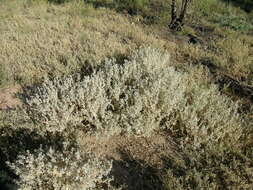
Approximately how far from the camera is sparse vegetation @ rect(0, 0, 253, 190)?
3.35m

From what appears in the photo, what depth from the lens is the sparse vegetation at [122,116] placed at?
3346 mm

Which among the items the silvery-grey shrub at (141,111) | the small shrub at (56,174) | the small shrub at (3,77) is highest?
the silvery-grey shrub at (141,111)

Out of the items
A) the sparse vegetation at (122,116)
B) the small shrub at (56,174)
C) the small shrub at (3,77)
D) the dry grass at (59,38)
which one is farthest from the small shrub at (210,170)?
the small shrub at (3,77)

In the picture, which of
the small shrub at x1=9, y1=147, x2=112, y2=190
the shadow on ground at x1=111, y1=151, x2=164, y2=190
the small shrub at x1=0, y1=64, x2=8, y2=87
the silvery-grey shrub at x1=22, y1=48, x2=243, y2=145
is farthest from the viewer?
the small shrub at x1=0, y1=64, x2=8, y2=87

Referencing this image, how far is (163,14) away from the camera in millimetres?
10039

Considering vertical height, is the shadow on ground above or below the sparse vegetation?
below

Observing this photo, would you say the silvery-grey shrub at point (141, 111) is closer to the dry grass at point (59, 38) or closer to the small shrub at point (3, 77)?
the small shrub at point (3, 77)

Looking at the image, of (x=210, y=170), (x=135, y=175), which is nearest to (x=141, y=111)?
(x=135, y=175)

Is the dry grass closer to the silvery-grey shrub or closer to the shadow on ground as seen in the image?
the silvery-grey shrub

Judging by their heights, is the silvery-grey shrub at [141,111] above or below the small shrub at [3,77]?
above

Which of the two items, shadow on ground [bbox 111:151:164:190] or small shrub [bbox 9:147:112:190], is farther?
shadow on ground [bbox 111:151:164:190]

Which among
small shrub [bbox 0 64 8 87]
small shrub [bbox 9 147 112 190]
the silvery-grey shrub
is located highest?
the silvery-grey shrub

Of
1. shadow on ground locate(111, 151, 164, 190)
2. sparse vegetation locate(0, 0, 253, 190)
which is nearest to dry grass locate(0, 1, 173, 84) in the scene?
sparse vegetation locate(0, 0, 253, 190)

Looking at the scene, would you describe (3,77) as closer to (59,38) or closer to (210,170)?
(59,38)
